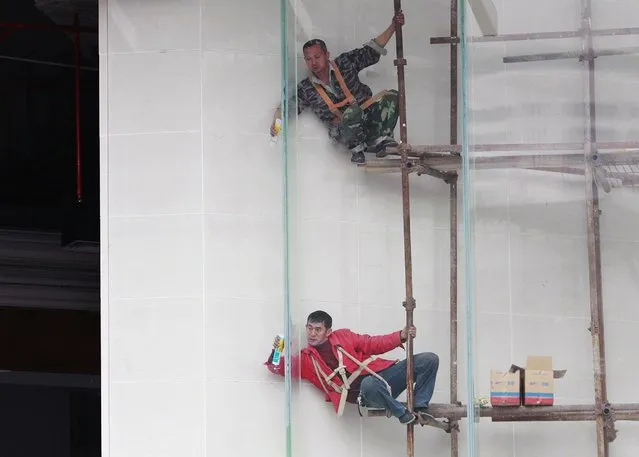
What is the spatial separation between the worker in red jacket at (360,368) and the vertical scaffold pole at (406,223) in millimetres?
23

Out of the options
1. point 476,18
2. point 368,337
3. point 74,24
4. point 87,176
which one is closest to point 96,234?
point 87,176

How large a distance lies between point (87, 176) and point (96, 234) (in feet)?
1.27

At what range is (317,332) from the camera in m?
5.47

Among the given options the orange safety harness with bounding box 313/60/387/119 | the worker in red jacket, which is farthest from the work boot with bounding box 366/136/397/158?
the worker in red jacket

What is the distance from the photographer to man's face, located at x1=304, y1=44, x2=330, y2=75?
18.2 feet

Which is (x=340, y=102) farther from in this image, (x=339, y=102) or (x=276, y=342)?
(x=276, y=342)

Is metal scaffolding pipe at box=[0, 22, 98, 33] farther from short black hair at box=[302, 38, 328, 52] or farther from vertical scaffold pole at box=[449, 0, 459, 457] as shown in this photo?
vertical scaffold pole at box=[449, 0, 459, 457]

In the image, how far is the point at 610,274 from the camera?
5031 mm

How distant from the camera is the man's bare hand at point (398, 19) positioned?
17.8 feet

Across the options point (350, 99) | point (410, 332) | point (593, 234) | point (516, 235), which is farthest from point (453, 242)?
point (350, 99)

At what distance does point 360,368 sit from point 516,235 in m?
0.79

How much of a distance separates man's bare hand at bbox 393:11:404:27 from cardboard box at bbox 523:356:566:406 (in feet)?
4.25

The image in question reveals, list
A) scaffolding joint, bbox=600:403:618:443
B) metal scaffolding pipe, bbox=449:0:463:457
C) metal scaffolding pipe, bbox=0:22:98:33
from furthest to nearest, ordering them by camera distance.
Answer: metal scaffolding pipe, bbox=0:22:98:33 < metal scaffolding pipe, bbox=449:0:463:457 < scaffolding joint, bbox=600:403:618:443

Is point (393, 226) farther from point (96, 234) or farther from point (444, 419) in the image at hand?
point (96, 234)
